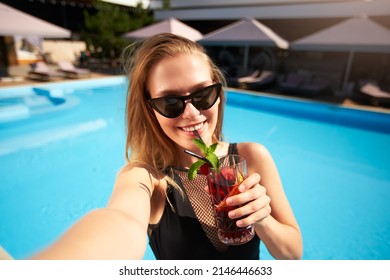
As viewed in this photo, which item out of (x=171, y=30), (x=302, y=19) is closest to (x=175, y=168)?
(x=171, y=30)

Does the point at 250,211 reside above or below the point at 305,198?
above

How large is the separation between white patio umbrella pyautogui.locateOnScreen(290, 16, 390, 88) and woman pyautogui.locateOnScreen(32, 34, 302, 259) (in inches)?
369

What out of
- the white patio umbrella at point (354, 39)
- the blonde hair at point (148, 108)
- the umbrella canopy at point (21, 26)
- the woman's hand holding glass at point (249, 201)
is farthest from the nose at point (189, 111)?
the umbrella canopy at point (21, 26)

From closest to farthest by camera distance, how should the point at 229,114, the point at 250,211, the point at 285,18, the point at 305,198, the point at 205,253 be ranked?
the point at 250,211, the point at 205,253, the point at 305,198, the point at 229,114, the point at 285,18

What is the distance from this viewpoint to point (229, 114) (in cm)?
952

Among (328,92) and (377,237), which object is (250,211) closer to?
(377,237)

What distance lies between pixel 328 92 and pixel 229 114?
15.6 feet

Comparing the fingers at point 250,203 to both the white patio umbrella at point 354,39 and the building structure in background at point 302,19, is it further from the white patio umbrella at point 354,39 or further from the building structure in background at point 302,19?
the building structure in background at point 302,19

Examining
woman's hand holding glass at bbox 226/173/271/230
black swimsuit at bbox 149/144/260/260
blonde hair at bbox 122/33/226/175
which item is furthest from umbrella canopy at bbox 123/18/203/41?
woman's hand holding glass at bbox 226/173/271/230

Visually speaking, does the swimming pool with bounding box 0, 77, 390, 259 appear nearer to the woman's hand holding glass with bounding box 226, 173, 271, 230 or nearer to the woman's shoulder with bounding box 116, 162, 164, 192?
the woman's shoulder with bounding box 116, 162, 164, 192

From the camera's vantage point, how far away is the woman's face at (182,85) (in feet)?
4.38

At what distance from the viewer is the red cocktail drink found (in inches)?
42.6

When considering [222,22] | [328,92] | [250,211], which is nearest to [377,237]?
[250,211]

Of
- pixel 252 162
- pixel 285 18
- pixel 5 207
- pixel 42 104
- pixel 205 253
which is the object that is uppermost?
pixel 285 18
